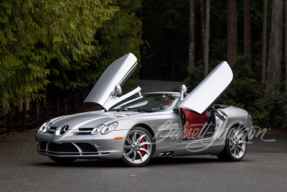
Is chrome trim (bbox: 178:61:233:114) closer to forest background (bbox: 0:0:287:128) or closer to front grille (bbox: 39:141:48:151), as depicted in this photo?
front grille (bbox: 39:141:48:151)

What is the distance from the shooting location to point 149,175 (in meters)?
8.38

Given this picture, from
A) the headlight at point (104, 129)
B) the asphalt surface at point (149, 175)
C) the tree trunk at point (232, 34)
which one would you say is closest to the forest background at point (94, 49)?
the tree trunk at point (232, 34)

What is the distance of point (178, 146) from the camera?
32.9 ft

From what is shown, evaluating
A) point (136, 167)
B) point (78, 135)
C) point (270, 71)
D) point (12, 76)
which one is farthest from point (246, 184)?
point (270, 71)

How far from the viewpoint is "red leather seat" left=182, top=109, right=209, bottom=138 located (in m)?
10.3

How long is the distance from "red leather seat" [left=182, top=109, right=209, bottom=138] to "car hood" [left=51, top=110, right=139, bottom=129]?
3.80ft

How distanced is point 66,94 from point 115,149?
79.5 feet

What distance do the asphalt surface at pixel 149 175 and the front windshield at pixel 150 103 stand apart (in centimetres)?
109

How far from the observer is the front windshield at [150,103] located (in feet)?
33.6

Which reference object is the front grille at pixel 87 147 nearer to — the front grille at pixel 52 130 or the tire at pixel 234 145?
the front grille at pixel 52 130

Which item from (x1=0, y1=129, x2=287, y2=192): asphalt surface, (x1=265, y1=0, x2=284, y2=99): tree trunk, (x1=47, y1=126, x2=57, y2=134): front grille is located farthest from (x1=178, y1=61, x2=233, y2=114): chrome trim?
(x1=265, y1=0, x2=284, y2=99): tree trunk

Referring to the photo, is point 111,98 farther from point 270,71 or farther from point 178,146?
point 270,71

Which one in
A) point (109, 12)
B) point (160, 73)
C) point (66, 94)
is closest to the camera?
point (109, 12)

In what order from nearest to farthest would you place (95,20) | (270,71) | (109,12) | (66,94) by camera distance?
(95,20) < (109,12) < (270,71) < (66,94)
